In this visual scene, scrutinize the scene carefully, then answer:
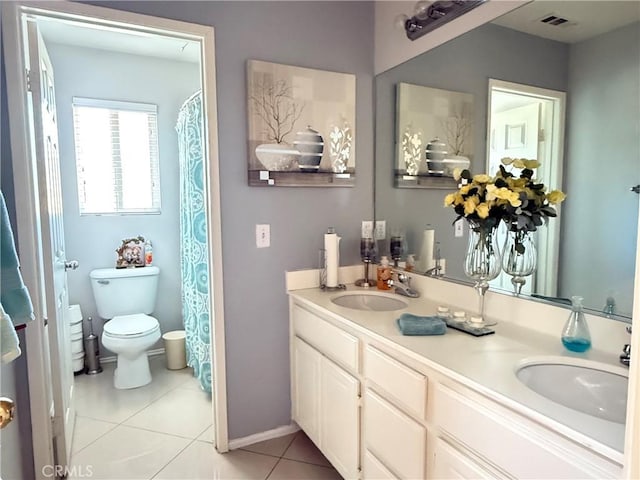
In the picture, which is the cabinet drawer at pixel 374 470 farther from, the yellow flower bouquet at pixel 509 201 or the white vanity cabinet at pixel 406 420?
the yellow flower bouquet at pixel 509 201

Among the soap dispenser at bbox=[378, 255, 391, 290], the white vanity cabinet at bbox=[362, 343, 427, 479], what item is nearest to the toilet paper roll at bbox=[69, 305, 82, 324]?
the soap dispenser at bbox=[378, 255, 391, 290]

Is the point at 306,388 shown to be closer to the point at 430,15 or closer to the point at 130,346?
the point at 130,346

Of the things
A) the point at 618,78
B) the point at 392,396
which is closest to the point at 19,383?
the point at 392,396

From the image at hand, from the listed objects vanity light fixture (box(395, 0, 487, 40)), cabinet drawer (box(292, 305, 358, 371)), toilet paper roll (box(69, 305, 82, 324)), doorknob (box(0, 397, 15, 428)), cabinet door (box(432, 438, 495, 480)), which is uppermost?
vanity light fixture (box(395, 0, 487, 40))

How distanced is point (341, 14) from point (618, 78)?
143cm

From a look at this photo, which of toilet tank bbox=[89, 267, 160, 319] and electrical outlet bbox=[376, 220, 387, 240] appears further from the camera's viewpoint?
toilet tank bbox=[89, 267, 160, 319]

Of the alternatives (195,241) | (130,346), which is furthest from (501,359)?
(130,346)

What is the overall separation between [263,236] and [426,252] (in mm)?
838

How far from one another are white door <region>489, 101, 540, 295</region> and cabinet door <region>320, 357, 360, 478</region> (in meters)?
0.73

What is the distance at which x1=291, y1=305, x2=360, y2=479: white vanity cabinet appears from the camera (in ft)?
5.41

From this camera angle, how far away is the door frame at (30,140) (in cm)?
161

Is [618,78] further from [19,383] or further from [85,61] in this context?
[85,61]

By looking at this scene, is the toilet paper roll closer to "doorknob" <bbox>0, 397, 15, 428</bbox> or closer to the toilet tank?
the toilet tank

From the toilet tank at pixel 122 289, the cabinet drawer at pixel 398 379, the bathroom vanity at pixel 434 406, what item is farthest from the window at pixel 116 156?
the cabinet drawer at pixel 398 379
